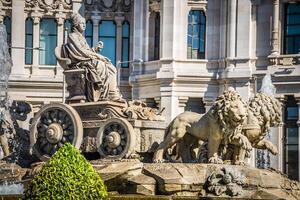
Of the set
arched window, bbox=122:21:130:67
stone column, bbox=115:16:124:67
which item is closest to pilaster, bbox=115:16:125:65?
stone column, bbox=115:16:124:67

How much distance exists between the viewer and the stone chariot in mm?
30156

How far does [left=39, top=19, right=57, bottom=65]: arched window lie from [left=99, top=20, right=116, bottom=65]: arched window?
2.82m

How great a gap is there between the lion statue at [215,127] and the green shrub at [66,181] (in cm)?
753

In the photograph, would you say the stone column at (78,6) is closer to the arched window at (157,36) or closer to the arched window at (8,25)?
the arched window at (8,25)

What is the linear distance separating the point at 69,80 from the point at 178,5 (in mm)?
33859

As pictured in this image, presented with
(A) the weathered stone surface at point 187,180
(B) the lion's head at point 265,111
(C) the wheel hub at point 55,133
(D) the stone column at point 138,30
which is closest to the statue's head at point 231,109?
(A) the weathered stone surface at point 187,180

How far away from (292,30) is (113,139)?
114 feet

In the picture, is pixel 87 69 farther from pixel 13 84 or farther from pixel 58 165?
pixel 13 84

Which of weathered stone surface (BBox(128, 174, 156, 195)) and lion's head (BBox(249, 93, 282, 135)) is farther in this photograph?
lion's head (BBox(249, 93, 282, 135))

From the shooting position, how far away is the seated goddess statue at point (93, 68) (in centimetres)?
3092

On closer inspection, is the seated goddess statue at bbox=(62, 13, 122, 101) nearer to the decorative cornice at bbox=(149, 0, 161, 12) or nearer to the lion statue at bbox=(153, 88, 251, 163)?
the lion statue at bbox=(153, 88, 251, 163)

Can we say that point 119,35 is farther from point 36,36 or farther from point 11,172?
point 11,172

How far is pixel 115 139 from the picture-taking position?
3012 cm

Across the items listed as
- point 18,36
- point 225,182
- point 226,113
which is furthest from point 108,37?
point 225,182
